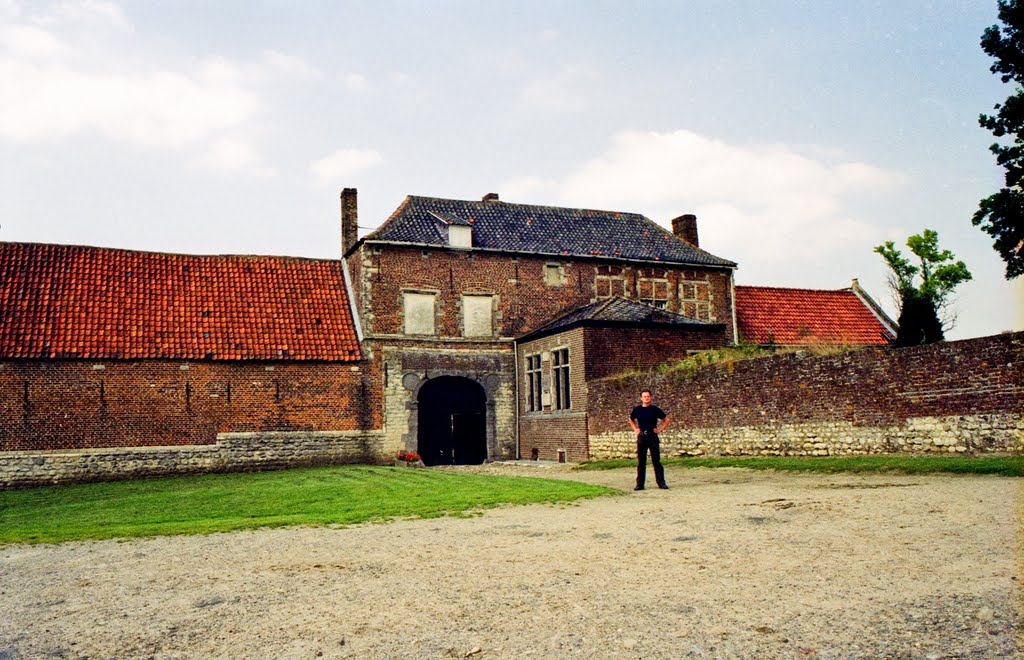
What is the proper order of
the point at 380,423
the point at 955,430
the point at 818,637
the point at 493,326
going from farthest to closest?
the point at 493,326 → the point at 380,423 → the point at 955,430 → the point at 818,637

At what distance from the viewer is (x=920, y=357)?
13.7 metres

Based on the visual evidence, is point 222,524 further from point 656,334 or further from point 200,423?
point 656,334

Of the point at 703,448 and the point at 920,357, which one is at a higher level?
the point at 920,357

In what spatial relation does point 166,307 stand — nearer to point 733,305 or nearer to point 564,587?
point 733,305

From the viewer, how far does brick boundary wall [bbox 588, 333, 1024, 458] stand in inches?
489

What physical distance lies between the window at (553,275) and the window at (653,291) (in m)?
2.96

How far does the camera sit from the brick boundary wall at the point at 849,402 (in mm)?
12422

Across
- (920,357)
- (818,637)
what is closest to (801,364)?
(920,357)

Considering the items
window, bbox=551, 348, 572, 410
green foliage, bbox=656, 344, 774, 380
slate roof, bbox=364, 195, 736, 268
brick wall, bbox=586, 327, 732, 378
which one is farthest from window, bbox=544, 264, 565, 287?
green foliage, bbox=656, 344, 774, 380

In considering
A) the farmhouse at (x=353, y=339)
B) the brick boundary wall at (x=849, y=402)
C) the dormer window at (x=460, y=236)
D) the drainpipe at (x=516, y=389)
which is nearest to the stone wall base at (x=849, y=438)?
the brick boundary wall at (x=849, y=402)

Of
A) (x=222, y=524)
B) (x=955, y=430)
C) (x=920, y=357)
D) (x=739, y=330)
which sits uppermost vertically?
(x=739, y=330)

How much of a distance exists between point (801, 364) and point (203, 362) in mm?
16321

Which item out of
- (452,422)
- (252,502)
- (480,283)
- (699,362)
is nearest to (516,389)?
(452,422)

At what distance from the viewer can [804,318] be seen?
32781mm
